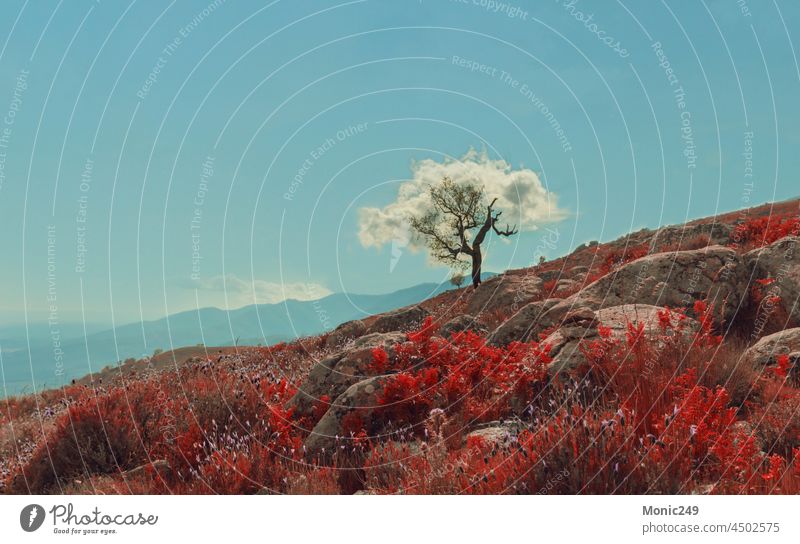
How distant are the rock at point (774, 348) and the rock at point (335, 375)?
5890mm

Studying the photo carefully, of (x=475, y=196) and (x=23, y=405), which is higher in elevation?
(x=475, y=196)

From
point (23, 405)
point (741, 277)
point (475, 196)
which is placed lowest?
point (23, 405)

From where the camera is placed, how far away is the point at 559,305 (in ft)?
35.2

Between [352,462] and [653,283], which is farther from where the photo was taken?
[653,283]

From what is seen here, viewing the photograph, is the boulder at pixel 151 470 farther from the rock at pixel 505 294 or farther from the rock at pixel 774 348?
the rock at pixel 505 294

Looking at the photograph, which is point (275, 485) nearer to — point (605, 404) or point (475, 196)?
point (605, 404)

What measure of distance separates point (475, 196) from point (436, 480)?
1490 inches

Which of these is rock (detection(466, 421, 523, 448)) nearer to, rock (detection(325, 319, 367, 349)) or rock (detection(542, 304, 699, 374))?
rock (detection(542, 304, 699, 374))

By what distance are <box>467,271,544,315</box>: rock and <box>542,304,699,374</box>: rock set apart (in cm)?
994

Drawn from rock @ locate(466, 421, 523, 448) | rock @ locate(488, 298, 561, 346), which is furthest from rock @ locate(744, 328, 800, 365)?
rock @ locate(466, 421, 523, 448)

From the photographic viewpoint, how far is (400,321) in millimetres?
24250

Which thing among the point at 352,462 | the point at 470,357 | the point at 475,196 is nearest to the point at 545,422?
the point at 352,462

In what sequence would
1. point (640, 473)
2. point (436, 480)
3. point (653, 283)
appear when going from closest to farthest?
1. point (640, 473)
2. point (436, 480)
3. point (653, 283)
